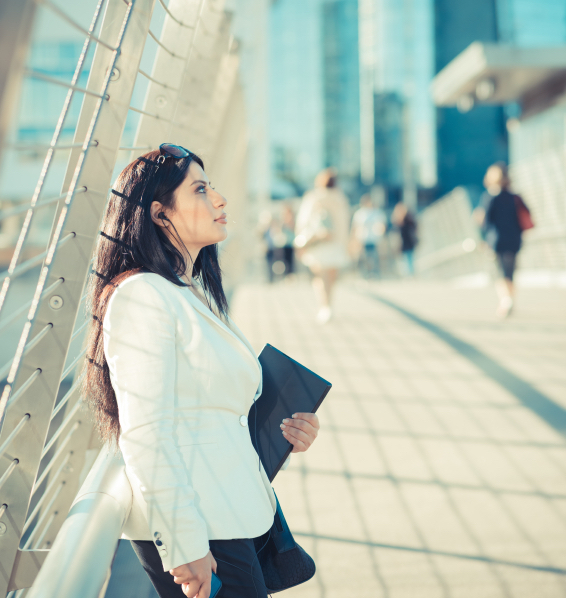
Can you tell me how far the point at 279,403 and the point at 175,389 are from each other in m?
0.37

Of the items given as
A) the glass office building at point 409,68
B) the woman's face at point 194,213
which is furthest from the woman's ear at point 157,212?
the glass office building at point 409,68

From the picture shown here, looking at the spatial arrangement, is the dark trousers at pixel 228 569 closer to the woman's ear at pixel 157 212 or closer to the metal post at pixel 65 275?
the metal post at pixel 65 275

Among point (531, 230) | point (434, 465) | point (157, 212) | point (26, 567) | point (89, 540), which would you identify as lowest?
point (26, 567)

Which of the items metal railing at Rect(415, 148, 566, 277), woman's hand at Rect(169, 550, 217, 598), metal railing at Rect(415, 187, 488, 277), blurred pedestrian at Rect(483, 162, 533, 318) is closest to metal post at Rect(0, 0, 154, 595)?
woman's hand at Rect(169, 550, 217, 598)

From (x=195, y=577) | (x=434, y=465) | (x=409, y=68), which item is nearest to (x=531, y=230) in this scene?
(x=434, y=465)

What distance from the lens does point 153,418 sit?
1.26 metres

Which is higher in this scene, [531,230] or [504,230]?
[531,230]

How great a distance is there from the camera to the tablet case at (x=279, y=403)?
160cm

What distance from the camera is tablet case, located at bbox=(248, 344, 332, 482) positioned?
1601 mm

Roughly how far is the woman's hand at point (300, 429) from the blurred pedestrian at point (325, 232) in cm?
586

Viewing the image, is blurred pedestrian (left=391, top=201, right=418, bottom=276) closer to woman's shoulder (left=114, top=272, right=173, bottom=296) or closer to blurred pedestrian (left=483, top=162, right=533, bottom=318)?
blurred pedestrian (left=483, top=162, right=533, bottom=318)

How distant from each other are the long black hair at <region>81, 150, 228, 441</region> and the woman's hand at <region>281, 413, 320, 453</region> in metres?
0.43

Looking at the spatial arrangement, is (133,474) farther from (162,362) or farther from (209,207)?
(209,207)

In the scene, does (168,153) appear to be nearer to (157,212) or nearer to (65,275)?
(157,212)
